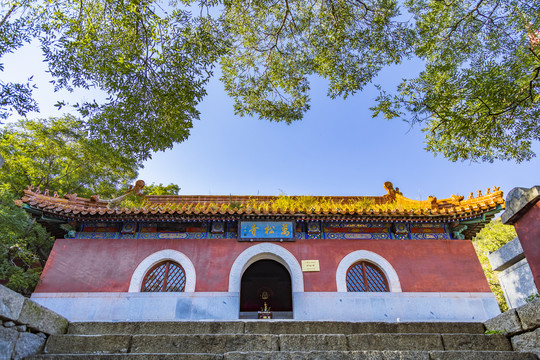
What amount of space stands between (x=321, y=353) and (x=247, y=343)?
97 centimetres

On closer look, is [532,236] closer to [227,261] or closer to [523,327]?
[523,327]

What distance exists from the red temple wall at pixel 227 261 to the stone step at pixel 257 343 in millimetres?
3250

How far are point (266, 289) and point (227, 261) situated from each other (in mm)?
4679

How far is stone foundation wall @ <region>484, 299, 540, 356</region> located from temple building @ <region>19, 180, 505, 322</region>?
317 cm

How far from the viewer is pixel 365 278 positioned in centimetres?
730

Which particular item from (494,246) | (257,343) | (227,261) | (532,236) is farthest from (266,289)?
(494,246)

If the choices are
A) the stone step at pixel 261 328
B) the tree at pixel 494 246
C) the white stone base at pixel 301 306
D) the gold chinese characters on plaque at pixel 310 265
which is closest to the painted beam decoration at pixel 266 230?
the gold chinese characters on plaque at pixel 310 265

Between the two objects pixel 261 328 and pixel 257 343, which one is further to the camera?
pixel 261 328

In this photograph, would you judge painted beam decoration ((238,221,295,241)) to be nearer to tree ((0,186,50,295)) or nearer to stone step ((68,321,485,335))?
stone step ((68,321,485,335))

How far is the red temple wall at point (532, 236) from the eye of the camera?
3.37 metres

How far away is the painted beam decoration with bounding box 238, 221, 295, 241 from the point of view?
7555 millimetres

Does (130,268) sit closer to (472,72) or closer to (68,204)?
(68,204)

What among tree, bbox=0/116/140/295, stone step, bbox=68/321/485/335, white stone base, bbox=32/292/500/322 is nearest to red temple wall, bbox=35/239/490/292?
white stone base, bbox=32/292/500/322

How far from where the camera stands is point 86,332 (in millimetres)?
4199
